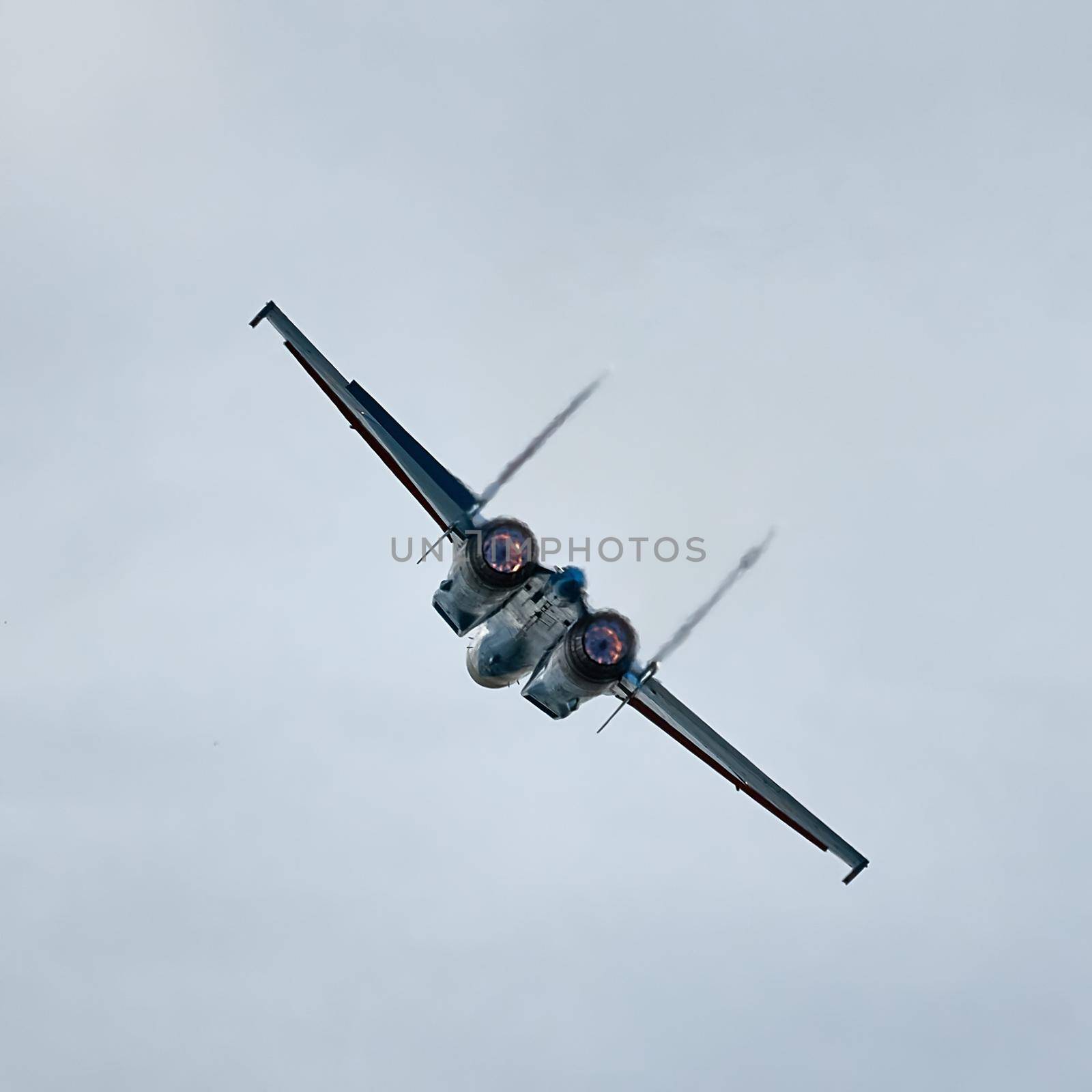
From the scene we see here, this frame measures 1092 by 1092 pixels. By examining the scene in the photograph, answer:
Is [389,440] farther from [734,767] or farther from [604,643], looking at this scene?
[734,767]

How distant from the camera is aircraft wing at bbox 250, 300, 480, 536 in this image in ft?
143

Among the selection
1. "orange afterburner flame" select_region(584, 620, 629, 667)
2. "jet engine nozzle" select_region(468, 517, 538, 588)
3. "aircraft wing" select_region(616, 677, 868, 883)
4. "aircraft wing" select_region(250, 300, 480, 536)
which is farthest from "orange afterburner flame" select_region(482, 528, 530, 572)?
"aircraft wing" select_region(616, 677, 868, 883)

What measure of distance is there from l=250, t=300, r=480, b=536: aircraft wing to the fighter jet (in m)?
0.04

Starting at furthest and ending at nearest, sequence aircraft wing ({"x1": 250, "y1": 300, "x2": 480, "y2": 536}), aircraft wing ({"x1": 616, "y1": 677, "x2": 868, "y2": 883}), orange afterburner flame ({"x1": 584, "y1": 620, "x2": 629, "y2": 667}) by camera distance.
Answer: aircraft wing ({"x1": 616, "y1": 677, "x2": 868, "y2": 883}) → aircraft wing ({"x1": 250, "y1": 300, "x2": 480, "y2": 536}) → orange afterburner flame ({"x1": 584, "y1": 620, "x2": 629, "y2": 667})

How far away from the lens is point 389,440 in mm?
45250

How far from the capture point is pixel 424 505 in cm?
4688

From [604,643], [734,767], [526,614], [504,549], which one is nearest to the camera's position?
[504,549]

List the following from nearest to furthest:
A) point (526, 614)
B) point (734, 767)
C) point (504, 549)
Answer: point (504, 549) < point (526, 614) < point (734, 767)

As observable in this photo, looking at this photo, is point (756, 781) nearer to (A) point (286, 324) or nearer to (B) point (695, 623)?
(B) point (695, 623)

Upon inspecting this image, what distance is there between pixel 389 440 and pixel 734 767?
683 inches

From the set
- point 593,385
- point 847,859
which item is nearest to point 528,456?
point 593,385

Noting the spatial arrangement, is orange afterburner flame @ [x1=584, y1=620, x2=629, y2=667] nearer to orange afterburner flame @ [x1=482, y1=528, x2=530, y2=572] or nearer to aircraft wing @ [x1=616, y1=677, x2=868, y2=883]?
orange afterburner flame @ [x1=482, y1=528, x2=530, y2=572]

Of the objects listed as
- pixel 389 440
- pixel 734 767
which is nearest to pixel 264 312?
pixel 389 440

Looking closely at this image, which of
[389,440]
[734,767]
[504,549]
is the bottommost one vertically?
[504,549]
